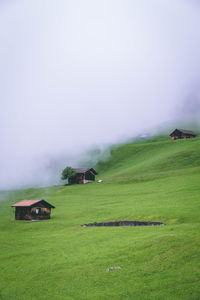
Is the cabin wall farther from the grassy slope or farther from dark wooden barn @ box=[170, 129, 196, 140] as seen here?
dark wooden barn @ box=[170, 129, 196, 140]

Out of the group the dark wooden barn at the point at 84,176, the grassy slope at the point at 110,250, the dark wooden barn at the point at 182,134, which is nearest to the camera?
the grassy slope at the point at 110,250

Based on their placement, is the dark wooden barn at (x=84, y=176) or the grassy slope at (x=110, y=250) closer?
the grassy slope at (x=110, y=250)

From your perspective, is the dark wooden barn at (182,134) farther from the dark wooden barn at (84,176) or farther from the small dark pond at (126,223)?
the small dark pond at (126,223)

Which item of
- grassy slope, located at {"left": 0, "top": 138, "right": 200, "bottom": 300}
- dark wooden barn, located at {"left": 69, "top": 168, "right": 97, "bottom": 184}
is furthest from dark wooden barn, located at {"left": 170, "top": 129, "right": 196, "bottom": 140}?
grassy slope, located at {"left": 0, "top": 138, "right": 200, "bottom": 300}

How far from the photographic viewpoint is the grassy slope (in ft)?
82.7

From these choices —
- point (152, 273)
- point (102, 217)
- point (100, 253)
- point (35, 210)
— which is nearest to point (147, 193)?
point (102, 217)

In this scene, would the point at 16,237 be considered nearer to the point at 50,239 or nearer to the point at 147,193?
the point at 50,239

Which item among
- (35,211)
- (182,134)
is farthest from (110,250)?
(182,134)

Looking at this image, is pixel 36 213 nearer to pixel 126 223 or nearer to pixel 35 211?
pixel 35 211

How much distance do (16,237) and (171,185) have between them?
46557 millimetres

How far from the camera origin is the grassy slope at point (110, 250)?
25.2m

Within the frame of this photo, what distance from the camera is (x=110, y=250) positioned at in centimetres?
3534

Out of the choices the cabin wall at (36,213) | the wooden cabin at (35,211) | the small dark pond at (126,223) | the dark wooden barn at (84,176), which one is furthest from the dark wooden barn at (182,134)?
the small dark pond at (126,223)

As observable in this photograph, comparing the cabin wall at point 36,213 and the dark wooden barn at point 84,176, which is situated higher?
the dark wooden barn at point 84,176
